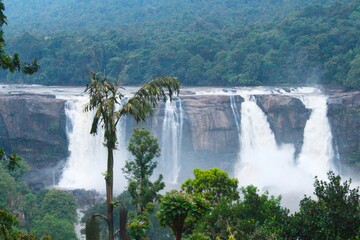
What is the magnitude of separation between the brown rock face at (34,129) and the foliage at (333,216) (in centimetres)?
2563

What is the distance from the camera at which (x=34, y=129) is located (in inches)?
1380

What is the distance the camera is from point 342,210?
10.0 meters

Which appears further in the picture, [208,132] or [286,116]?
[286,116]

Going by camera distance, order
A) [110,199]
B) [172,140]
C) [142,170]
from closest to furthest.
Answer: [110,199] < [142,170] < [172,140]

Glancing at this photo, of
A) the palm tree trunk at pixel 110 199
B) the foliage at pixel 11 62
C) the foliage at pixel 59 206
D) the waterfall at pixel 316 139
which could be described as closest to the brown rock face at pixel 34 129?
the foliage at pixel 59 206

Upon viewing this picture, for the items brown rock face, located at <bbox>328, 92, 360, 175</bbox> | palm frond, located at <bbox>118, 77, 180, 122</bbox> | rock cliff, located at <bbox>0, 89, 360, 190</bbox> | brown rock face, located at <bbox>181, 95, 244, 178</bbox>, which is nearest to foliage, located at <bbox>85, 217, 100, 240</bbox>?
palm frond, located at <bbox>118, 77, 180, 122</bbox>

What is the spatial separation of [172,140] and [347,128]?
9.55 m

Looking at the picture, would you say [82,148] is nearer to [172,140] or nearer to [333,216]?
[172,140]

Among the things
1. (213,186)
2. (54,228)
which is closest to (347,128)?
(54,228)

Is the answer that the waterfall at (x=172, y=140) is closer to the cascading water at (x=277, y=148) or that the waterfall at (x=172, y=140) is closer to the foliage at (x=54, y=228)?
the cascading water at (x=277, y=148)

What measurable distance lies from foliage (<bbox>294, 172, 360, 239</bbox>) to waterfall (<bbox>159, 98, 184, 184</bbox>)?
24.2 m

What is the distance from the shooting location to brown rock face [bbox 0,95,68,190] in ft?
114

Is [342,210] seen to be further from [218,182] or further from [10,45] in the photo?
[10,45]

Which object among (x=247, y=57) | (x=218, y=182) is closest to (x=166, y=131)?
(x=247, y=57)
